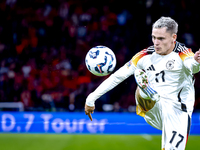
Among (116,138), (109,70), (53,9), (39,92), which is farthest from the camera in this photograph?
(53,9)

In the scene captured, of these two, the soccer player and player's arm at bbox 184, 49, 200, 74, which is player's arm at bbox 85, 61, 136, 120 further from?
player's arm at bbox 184, 49, 200, 74

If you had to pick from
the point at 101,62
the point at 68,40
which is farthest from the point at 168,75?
the point at 68,40

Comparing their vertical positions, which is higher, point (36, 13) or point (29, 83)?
point (36, 13)

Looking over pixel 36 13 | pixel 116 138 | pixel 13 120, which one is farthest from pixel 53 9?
pixel 116 138

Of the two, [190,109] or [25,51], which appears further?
[25,51]

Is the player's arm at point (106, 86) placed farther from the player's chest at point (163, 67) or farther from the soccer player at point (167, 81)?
the player's chest at point (163, 67)

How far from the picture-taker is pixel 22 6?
9180 mm

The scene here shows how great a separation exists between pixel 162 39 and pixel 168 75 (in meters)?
0.35

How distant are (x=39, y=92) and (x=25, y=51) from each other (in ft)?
4.95

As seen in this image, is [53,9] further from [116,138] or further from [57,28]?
[116,138]

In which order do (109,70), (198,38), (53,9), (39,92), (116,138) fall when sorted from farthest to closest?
1. (53,9)
2. (198,38)
3. (39,92)
4. (116,138)
5. (109,70)

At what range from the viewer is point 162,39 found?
8.40ft

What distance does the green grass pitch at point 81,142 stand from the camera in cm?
498

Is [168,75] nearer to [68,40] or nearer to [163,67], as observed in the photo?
[163,67]
